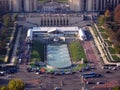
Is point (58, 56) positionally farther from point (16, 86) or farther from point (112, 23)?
point (16, 86)

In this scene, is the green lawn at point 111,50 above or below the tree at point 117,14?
below

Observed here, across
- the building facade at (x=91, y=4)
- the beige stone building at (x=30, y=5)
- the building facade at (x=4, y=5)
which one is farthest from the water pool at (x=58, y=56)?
the building facade at (x=4, y=5)

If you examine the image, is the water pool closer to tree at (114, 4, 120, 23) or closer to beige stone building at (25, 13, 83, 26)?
beige stone building at (25, 13, 83, 26)

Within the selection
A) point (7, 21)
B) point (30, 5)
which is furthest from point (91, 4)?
point (7, 21)

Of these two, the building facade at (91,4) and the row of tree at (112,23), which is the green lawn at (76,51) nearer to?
the row of tree at (112,23)

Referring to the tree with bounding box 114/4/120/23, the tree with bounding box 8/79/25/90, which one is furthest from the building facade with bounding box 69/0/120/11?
the tree with bounding box 8/79/25/90

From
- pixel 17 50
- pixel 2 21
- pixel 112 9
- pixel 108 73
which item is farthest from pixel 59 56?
pixel 112 9

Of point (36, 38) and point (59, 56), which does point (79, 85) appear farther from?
point (36, 38)
